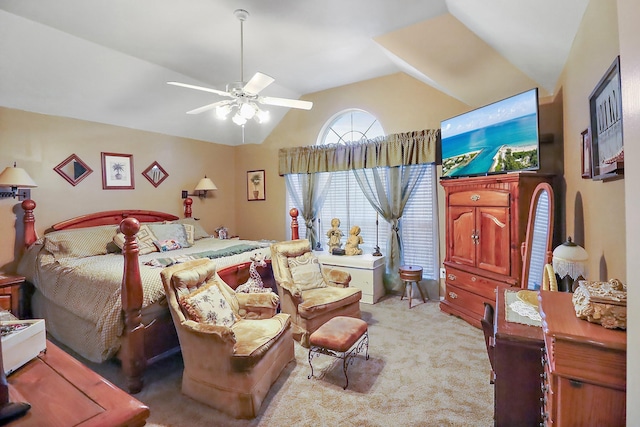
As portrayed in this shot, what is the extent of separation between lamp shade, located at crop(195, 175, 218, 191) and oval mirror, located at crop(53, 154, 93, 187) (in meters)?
1.54

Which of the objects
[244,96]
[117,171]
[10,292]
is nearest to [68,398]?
[244,96]

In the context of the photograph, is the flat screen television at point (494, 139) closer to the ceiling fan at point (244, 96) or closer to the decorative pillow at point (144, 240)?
the ceiling fan at point (244, 96)

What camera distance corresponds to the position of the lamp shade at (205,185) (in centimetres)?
525

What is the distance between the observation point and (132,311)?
2.31m

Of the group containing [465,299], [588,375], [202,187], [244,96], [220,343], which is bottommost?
[465,299]

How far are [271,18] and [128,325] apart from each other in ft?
9.27

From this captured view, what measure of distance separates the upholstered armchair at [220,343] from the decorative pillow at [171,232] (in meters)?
1.87

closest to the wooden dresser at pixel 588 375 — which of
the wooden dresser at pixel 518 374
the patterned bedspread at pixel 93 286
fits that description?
the wooden dresser at pixel 518 374

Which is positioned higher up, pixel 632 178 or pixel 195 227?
pixel 632 178

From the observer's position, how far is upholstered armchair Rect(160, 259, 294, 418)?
2.04 m

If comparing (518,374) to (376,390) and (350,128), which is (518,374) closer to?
(376,390)

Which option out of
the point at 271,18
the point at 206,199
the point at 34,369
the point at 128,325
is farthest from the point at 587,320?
the point at 206,199

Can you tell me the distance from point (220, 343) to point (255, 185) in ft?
13.3

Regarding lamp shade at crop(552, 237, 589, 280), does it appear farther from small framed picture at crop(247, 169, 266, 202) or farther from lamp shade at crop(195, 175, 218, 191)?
lamp shade at crop(195, 175, 218, 191)
